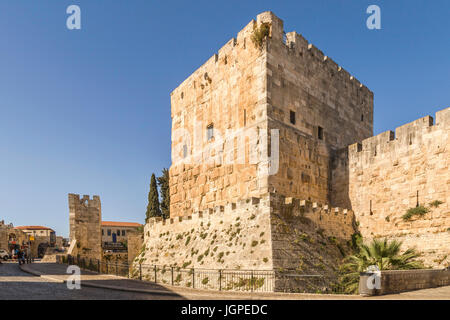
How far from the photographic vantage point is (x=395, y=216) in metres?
17.8

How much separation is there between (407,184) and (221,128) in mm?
10429

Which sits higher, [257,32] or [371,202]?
[257,32]

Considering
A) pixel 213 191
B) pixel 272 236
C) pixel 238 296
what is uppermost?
pixel 213 191

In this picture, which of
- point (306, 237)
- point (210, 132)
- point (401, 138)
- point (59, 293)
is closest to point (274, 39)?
point (210, 132)

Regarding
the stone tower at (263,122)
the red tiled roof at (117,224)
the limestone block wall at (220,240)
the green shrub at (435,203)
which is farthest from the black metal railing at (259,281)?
the red tiled roof at (117,224)

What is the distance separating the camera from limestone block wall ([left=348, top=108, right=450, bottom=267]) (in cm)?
1600

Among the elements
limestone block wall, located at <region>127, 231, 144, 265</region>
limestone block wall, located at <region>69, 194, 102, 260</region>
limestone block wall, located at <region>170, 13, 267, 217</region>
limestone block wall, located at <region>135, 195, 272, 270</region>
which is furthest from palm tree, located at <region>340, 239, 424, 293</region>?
limestone block wall, located at <region>127, 231, 144, 265</region>

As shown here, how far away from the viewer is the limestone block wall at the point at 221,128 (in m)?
18.4

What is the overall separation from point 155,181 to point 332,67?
95.5 ft

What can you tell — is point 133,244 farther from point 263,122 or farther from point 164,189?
point 263,122

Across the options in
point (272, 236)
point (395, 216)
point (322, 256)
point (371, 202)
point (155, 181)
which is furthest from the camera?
point (155, 181)

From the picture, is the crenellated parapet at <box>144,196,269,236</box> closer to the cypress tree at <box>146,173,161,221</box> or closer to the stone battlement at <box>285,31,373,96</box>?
the stone battlement at <box>285,31,373,96</box>
